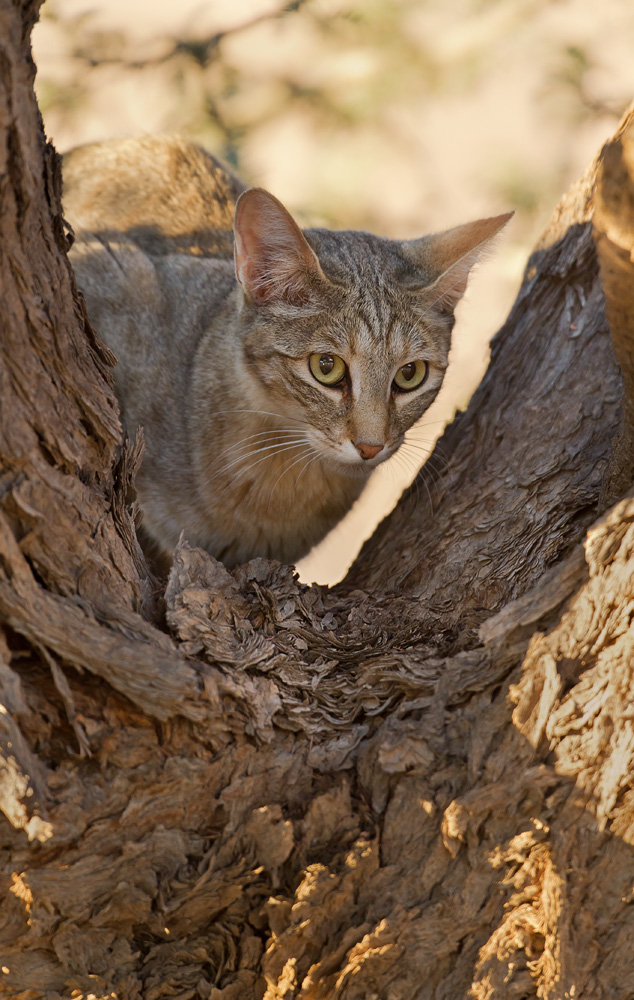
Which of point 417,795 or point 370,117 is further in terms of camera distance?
point 370,117

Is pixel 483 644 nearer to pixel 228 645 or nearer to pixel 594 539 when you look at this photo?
pixel 594 539

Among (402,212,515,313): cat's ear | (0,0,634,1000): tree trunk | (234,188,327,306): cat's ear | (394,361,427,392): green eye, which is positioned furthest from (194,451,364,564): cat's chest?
(0,0,634,1000): tree trunk

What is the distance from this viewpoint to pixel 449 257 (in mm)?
3098

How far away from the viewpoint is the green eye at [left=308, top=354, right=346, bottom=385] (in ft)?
9.31

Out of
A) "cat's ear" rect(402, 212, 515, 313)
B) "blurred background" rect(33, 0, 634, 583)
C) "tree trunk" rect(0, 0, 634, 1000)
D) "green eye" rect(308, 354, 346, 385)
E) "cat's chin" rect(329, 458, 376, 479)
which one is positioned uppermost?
"blurred background" rect(33, 0, 634, 583)

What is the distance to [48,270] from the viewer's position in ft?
5.46

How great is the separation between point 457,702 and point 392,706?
159mm

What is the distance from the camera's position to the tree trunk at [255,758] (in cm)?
158

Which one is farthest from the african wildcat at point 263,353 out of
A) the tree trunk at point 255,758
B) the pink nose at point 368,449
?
the tree trunk at point 255,758

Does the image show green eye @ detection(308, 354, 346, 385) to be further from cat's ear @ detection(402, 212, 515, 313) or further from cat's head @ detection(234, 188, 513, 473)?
cat's ear @ detection(402, 212, 515, 313)

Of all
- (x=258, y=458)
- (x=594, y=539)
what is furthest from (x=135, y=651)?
(x=258, y=458)

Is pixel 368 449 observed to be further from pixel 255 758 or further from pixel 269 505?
pixel 255 758

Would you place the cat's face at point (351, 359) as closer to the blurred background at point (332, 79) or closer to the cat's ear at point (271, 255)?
the cat's ear at point (271, 255)

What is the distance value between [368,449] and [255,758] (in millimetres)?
1213
